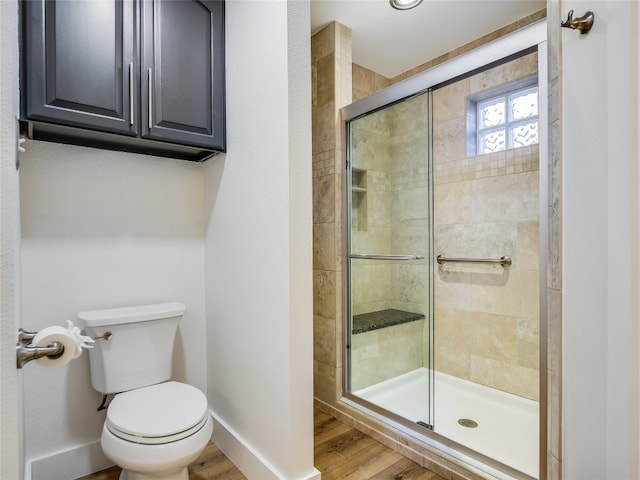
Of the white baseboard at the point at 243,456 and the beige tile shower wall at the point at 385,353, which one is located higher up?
the beige tile shower wall at the point at 385,353

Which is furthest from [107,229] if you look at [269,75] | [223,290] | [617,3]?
[617,3]

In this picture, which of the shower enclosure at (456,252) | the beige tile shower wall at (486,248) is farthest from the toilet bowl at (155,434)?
the beige tile shower wall at (486,248)

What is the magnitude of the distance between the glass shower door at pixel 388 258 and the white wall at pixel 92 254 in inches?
38.3

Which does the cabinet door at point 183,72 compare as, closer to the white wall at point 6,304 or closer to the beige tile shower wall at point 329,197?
the beige tile shower wall at point 329,197

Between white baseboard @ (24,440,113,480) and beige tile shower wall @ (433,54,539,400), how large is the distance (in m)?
2.23

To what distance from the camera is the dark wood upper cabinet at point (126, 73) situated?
1368 millimetres

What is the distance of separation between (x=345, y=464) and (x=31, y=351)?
150 centimetres

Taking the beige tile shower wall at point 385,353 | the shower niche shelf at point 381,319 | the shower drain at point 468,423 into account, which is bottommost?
the shower drain at point 468,423

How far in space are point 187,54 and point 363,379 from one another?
6.97 ft

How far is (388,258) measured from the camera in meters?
2.36

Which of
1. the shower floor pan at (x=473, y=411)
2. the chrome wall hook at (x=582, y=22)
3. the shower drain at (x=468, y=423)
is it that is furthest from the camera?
the shower drain at (x=468, y=423)

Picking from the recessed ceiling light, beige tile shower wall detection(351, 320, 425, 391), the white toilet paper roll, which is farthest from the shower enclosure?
the white toilet paper roll

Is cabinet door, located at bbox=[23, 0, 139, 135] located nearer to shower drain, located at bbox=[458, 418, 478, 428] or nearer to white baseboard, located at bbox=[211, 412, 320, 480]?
white baseboard, located at bbox=[211, 412, 320, 480]

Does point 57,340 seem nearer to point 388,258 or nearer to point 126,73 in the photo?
point 126,73
